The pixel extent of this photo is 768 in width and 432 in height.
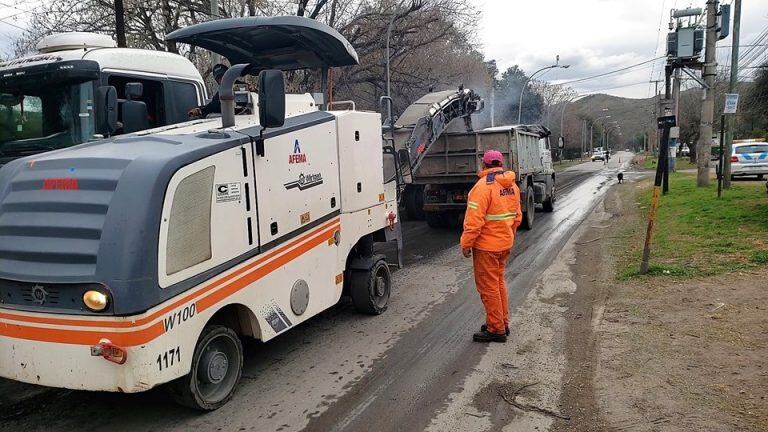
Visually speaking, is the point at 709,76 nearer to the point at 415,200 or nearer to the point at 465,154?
the point at 465,154

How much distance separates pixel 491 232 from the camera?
5.45m

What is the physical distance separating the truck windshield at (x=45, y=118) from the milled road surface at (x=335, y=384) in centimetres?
249

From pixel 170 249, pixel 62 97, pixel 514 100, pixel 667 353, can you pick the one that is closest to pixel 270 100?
pixel 170 249

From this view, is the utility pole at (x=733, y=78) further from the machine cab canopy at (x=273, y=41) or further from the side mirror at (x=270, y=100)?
the side mirror at (x=270, y=100)

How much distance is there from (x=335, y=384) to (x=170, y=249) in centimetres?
184

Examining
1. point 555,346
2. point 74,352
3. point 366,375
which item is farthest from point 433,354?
point 74,352

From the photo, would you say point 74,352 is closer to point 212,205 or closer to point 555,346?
point 212,205

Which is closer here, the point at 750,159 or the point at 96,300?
the point at 96,300

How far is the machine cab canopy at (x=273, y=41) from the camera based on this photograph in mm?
5414

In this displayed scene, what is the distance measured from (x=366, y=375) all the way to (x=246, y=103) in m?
2.58

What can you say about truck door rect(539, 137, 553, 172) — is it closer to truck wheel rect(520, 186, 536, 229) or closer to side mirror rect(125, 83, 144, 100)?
truck wheel rect(520, 186, 536, 229)

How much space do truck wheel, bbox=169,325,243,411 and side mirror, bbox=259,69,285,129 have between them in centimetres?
159

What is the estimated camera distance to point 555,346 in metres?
5.37

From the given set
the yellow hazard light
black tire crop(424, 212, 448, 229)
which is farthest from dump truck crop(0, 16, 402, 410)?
black tire crop(424, 212, 448, 229)
